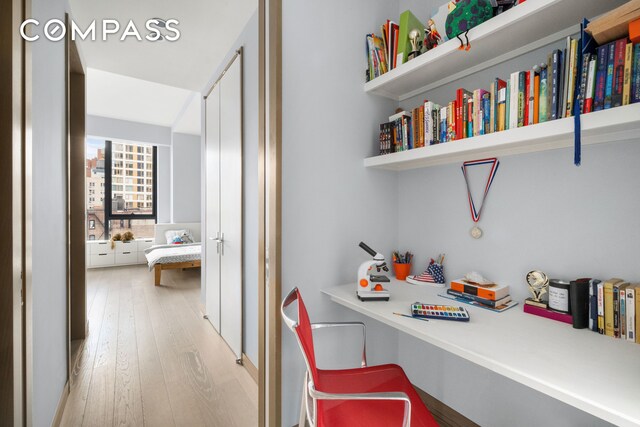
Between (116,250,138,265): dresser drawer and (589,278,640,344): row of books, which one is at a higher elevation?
(589,278,640,344): row of books

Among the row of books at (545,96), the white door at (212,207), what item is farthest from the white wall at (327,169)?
the white door at (212,207)

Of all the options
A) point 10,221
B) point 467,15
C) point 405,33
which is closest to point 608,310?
point 467,15

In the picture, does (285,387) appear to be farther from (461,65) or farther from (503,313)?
(461,65)

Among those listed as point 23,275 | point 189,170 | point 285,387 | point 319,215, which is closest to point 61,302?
point 23,275

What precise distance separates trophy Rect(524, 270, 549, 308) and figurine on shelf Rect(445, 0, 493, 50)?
1.00 metres

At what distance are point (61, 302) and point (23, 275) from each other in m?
1.04

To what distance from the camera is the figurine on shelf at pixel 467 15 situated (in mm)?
1221

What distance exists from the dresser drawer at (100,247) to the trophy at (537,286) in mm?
6759

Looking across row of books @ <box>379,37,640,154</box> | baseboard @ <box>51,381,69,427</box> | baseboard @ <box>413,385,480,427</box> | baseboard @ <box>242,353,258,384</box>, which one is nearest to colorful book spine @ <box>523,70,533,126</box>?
row of books @ <box>379,37,640,154</box>

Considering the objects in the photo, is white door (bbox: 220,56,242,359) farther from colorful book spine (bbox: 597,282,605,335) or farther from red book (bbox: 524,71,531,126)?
colorful book spine (bbox: 597,282,605,335)

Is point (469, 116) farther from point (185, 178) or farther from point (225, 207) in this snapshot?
point (185, 178)

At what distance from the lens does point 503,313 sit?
1.28m

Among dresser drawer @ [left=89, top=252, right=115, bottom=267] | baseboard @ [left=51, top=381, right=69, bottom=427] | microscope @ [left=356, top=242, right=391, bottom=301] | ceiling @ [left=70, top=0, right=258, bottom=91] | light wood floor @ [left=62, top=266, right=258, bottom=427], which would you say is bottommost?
light wood floor @ [left=62, top=266, right=258, bottom=427]

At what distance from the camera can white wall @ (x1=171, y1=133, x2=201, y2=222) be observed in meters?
6.45
